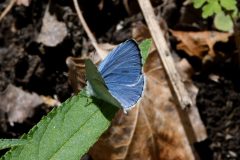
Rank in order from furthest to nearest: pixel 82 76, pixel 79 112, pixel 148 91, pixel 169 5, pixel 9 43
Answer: pixel 169 5, pixel 9 43, pixel 148 91, pixel 82 76, pixel 79 112

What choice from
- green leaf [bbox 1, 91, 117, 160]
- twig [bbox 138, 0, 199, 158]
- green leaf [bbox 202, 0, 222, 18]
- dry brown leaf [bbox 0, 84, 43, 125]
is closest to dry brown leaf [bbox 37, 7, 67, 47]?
dry brown leaf [bbox 0, 84, 43, 125]

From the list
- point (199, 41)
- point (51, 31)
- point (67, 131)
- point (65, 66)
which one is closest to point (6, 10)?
point (51, 31)

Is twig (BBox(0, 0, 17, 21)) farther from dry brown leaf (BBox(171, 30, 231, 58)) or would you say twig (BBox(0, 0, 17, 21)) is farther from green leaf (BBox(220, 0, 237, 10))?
green leaf (BBox(220, 0, 237, 10))

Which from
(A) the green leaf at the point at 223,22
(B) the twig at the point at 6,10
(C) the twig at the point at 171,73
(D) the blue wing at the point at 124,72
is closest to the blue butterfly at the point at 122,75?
(D) the blue wing at the point at 124,72

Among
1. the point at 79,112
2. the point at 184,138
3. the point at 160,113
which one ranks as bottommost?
the point at 184,138

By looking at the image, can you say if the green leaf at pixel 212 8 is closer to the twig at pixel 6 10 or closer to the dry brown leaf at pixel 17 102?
the dry brown leaf at pixel 17 102

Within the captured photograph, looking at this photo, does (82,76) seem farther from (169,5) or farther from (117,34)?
(169,5)

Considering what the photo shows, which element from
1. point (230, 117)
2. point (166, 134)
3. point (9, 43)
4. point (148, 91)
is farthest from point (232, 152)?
point (9, 43)
